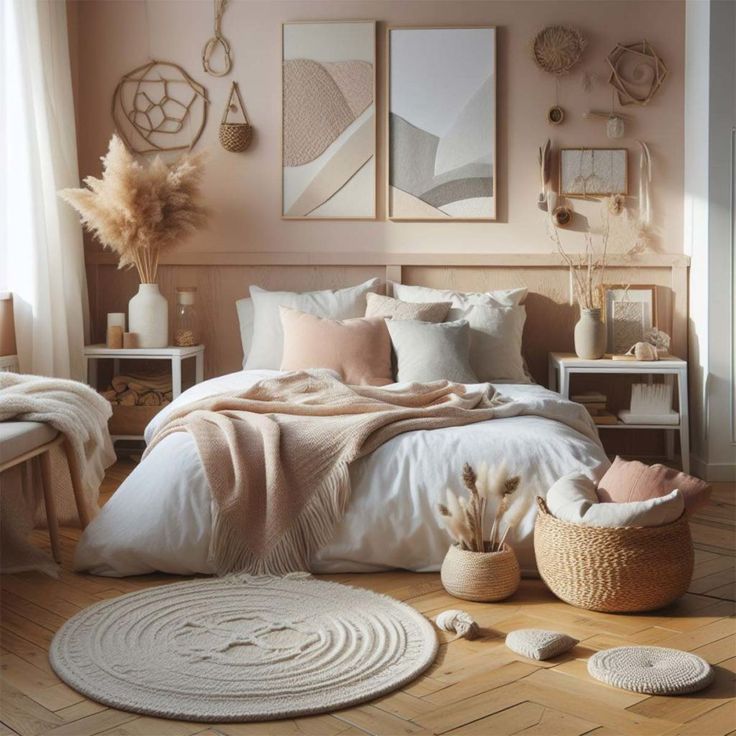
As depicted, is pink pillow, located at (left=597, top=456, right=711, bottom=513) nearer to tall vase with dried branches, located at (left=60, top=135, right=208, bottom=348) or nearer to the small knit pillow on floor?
the small knit pillow on floor

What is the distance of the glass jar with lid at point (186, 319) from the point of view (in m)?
4.97

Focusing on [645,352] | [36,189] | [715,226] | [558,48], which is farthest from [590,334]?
[36,189]

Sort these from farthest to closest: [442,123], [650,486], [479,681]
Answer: [442,123], [650,486], [479,681]

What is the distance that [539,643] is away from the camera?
8.01ft

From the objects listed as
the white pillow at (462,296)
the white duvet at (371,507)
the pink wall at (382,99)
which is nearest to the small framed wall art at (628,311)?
the pink wall at (382,99)

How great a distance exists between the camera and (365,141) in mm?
5023

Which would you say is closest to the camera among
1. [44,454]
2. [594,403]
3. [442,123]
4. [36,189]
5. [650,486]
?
[650,486]

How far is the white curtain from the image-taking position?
4430 mm

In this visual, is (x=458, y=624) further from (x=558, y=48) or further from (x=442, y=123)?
(x=558, y=48)

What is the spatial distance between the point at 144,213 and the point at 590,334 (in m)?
2.15

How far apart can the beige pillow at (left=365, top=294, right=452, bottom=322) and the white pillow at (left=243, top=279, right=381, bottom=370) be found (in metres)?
0.17

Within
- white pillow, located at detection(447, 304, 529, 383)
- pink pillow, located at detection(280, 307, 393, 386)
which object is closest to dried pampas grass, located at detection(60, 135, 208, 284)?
pink pillow, located at detection(280, 307, 393, 386)

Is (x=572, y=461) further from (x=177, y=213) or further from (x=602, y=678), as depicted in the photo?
(x=177, y=213)

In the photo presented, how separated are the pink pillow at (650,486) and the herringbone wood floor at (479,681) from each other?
1.05 ft
